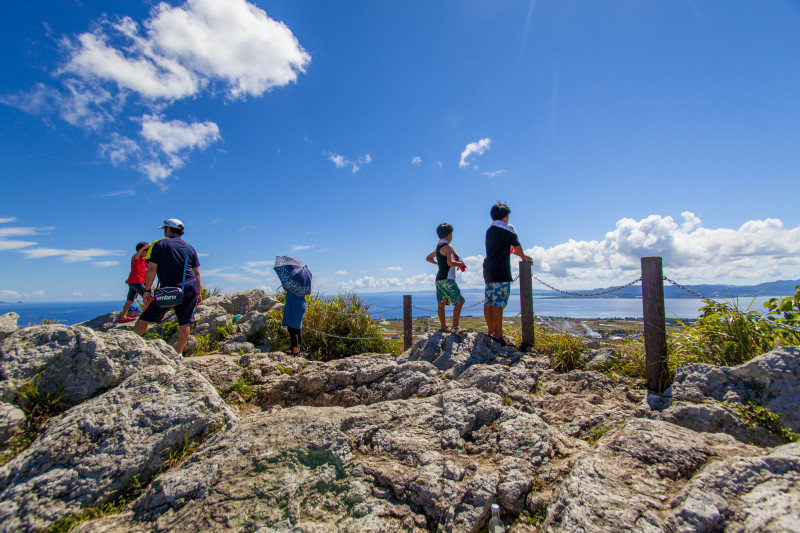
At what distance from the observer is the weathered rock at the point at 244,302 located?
9305 mm

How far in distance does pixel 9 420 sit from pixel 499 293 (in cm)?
606

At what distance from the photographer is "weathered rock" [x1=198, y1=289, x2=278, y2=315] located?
9305mm

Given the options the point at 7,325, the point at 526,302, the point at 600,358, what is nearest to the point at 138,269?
the point at 7,325

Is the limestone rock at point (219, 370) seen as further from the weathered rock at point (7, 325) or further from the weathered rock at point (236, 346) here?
the weathered rock at point (7, 325)

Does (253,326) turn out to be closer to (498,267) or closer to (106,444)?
(106,444)

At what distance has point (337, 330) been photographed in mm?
8484

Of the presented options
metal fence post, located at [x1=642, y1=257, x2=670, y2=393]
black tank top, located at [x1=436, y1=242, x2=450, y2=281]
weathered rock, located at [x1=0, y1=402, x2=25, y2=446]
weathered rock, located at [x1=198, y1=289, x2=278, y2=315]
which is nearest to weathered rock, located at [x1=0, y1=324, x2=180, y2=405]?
weathered rock, located at [x1=0, y1=402, x2=25, y2=446]

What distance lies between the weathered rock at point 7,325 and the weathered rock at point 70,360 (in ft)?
2.34

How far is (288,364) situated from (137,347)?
8.15ft

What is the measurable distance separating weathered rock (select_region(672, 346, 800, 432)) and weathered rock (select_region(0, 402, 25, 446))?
6.47m

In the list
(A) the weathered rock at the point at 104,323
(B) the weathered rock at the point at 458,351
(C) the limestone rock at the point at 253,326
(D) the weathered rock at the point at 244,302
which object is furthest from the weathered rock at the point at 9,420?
(D) the weathered rock at the point at 244,302

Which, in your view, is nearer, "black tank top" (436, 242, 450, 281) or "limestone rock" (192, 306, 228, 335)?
"black tank top" (436, 242, 450, 281)

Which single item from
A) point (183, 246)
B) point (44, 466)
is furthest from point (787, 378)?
point (183, 246)

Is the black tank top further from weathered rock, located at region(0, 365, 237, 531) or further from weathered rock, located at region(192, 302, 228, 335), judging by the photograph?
weathered rock, located at region(192, 302, 228, 335)
